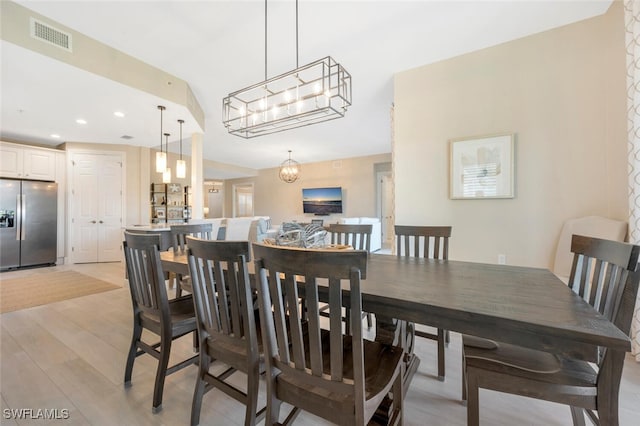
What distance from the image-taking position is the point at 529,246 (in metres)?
2.60

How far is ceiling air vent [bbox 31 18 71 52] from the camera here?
2.38 m

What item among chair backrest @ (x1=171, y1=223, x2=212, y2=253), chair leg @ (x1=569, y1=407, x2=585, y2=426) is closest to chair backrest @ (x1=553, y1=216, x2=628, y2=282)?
chair leg @ (x1=569, y1=407, x2=585, y2=426)

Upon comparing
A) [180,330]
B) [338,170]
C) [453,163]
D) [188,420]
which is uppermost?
[338,170]

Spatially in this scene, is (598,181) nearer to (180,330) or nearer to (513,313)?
(513,313)

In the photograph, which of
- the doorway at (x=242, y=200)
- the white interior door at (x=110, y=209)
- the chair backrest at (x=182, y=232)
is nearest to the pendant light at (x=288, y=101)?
the chair backrest at (x=182, y=232)

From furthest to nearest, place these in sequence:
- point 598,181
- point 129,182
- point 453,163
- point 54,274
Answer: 1. point 129,182
2. point 54,274
3. point 453,163
4. point 598,181

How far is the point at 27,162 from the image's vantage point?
16.3 ft

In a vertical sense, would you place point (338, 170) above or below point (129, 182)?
above

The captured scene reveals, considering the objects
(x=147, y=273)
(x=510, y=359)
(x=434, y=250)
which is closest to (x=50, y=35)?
(x=147, y=273)

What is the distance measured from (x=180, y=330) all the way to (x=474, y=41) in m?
3.60

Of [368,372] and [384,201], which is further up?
[384,201]

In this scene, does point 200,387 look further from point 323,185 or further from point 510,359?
point 323,185

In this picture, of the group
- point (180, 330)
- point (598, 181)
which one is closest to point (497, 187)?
point (598, 181)

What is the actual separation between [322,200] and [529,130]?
6.52m
